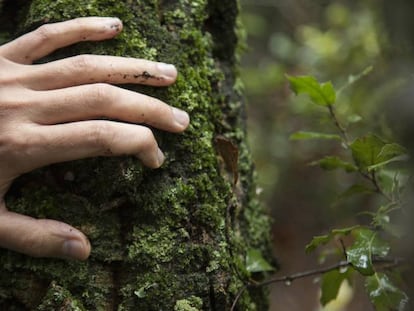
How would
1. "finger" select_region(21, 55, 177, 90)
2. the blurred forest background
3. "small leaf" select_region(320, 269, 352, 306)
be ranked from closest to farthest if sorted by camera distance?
1. "finger" select_region(21, 55, 177, 90)
2. "small leaf" select_region(320, 269, 352, 306)
3. the blurred forest background

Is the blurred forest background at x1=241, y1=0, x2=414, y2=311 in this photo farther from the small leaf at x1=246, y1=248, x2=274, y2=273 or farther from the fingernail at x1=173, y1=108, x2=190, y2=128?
the fingernail at x1=173, y1=108, x2=190, y2=128

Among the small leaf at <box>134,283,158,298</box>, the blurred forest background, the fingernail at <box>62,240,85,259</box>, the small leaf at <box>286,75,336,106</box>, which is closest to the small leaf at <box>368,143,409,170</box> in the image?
the small leaf at <box>286,75,336,106</box>

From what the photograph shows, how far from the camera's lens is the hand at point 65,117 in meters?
1.54

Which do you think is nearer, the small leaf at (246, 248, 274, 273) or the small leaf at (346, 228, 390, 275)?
the small leaf at (346, 228, 390, 275)

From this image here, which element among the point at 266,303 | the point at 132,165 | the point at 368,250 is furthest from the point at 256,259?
the point at 132,165

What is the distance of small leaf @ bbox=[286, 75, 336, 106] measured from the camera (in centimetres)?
177

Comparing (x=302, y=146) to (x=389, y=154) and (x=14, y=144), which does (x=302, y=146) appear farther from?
(x=14, y=144)

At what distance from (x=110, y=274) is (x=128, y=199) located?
0.22m

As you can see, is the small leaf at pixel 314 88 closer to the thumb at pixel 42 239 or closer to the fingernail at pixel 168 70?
the fingernail at pixel 168 70

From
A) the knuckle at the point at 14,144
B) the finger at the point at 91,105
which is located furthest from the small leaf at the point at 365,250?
the knuckle at the point at 14,144

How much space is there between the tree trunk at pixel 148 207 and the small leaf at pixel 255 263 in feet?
0.07

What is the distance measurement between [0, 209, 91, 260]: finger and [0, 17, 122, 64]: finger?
502 millimetres

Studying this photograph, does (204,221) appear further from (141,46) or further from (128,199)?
(141,46)

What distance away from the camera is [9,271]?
159 centimetres
